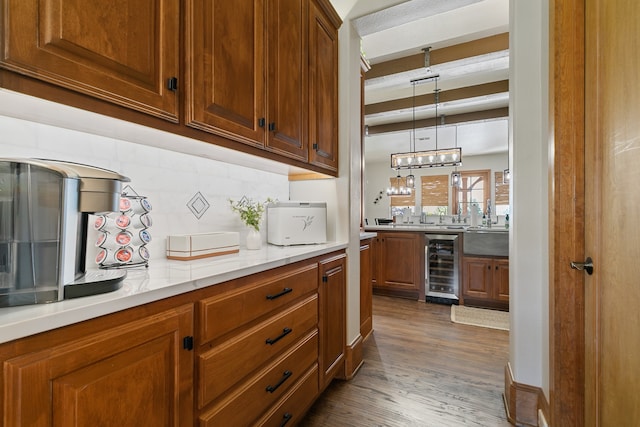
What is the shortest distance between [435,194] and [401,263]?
573 centimetres

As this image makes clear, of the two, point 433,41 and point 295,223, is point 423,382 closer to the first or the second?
point 295,223

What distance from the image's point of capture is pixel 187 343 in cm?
85

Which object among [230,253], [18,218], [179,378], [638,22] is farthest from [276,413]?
[638,22]

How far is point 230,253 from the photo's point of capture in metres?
1.45

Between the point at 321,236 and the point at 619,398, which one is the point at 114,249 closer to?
the point at 321,236

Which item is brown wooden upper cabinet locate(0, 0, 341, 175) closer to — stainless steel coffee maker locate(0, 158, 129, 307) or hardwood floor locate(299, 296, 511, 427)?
stainless steel coffee maker locate(0, 158, 129, 307)

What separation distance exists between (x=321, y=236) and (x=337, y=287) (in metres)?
0.34

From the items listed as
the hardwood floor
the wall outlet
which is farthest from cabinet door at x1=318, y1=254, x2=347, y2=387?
the wall outlet

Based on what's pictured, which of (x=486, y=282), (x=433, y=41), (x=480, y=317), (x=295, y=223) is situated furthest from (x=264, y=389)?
(x=433, y=41)

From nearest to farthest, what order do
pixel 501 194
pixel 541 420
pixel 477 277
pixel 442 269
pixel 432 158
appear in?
1. pixel 541 420
2. pixel 477 277
3. pixel 442 269
4. pixel 432 158
5. pixel 501 194

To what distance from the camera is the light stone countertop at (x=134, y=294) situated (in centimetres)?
54

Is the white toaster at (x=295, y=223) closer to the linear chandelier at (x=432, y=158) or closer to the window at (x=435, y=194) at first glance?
the linear chandelier at (x=432, y=158)

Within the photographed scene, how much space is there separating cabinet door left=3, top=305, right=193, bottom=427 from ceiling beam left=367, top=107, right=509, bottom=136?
582 centimetres

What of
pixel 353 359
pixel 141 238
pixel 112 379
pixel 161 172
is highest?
pixel 161 172
